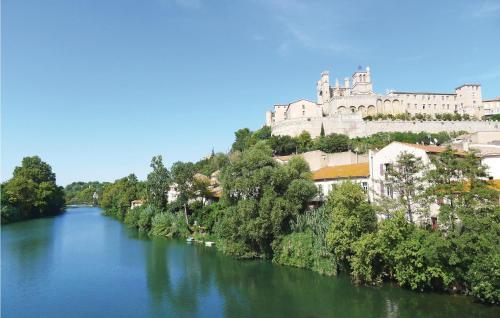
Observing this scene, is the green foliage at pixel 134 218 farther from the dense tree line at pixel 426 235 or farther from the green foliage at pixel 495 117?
the green foliage at pixel 495 117

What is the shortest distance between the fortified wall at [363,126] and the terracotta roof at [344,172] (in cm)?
3611

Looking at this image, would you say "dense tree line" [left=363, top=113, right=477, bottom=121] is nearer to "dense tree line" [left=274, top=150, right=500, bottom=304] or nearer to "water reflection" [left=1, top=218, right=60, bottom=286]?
"dense tree line" [left=274, top=150, right=500, bottom=304]

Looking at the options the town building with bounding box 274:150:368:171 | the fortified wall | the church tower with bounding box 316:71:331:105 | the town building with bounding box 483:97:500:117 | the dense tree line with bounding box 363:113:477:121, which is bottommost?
the town building with bounding box 274:150:368:171

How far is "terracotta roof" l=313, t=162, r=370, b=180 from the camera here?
1058 inches

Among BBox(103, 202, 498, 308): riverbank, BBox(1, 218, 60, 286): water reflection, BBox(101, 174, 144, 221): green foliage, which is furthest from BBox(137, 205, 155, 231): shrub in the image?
BBox(101, 174, 144, 221): green foliage

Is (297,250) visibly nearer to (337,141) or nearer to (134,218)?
(134,218)

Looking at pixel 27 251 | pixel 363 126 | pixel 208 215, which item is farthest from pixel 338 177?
pixel 363 126

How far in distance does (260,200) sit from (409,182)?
33.0 ft

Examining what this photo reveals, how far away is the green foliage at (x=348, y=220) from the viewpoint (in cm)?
2041

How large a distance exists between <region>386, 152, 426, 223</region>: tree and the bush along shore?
0.07 meters

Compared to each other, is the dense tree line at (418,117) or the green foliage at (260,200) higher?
the dense tree line at (418,117)

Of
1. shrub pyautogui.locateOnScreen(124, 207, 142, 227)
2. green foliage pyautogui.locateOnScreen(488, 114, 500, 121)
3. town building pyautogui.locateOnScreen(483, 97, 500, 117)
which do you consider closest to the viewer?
shrub pyautogui.locateOnScreen(124, 207, 142, 227)

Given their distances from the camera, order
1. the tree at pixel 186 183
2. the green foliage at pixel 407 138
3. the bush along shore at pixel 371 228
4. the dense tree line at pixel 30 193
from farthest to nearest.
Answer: the green foliage at pixel 407 138 → the dense tree line at pixel 30 193 → the tree at pixel 186 183 → the bush along shore at pixel 371 228

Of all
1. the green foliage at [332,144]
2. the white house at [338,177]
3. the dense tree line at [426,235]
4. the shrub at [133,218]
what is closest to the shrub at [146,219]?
the shrub at [133,218]
